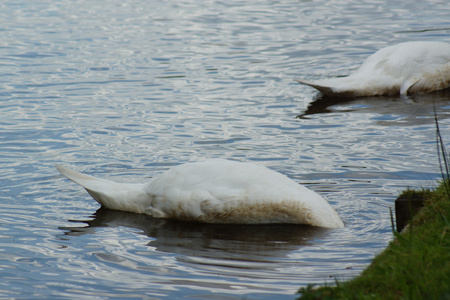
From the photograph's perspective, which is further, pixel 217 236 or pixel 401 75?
pixel 401 75

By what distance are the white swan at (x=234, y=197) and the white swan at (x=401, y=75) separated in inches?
196

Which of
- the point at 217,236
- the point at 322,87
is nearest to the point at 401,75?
the point at 322,87

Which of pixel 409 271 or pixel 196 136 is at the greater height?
pixel 409 271

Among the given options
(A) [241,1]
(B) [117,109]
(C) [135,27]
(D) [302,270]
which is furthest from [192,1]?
→ (D) [302,270]

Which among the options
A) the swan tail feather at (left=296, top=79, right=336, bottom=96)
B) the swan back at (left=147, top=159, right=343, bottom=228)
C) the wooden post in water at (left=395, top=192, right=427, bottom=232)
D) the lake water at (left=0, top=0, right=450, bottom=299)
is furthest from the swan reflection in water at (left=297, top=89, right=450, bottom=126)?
the wooden post in water at (left=395, top=192, right=427, bottom=232)

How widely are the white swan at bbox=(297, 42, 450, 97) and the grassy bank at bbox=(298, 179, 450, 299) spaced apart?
6.62 m

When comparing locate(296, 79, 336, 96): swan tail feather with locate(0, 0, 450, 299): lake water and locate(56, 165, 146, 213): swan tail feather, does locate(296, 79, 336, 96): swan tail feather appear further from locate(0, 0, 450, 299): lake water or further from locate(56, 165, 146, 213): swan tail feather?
locate(56, 165, 146, 213): swan tail feather

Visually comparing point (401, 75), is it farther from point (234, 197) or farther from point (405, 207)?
point (405, 207)

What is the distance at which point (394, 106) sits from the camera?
11.6 metres

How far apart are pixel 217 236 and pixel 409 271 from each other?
8.71 ft

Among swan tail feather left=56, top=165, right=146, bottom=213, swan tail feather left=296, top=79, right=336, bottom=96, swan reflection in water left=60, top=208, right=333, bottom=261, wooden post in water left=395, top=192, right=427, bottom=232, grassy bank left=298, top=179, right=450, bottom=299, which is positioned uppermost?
swan tail feather left=296, top=79, right=336, bottom=96

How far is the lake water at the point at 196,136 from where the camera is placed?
6246mm

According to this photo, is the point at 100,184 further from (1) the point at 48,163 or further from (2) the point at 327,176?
(2) the point at 327,176

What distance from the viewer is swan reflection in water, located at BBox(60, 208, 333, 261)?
6.66 metres
